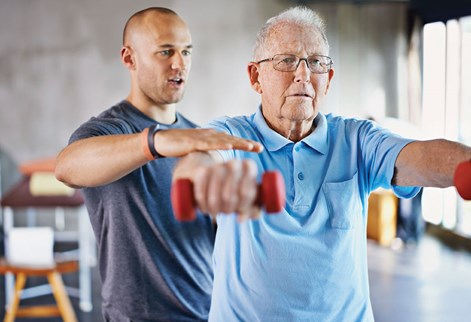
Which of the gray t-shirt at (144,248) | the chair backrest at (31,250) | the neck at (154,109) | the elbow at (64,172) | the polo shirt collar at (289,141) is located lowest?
the chair backrest at (31,250)

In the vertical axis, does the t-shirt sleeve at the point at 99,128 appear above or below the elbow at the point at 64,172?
above

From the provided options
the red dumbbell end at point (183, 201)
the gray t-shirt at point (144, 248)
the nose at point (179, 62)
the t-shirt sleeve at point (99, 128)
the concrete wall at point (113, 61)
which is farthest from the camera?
the concrete wall at point (113, 61)

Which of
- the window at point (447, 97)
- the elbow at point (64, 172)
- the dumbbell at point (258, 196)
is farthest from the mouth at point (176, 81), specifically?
the window at point (447, 97)

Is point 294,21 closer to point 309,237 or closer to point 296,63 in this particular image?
point 296,63

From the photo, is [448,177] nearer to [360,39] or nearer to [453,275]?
[453,275]

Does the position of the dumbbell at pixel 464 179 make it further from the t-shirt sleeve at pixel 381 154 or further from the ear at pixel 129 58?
the ear at pixel 129 58

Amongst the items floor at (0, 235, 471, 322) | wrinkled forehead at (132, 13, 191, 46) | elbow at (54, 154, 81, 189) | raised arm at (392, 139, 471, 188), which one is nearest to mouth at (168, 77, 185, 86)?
wrinkled forehead at (132, 13, 191, 46)

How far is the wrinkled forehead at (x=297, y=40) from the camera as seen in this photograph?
1.53 m

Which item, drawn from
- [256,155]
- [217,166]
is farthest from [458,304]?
[217,166]

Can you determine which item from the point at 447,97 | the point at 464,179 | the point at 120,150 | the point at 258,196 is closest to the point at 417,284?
the point at 447,97

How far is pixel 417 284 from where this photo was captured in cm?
573

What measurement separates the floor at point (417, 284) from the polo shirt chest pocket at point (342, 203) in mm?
3498

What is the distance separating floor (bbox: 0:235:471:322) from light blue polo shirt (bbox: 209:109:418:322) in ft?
11.4

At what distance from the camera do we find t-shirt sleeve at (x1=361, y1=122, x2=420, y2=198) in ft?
4.68
